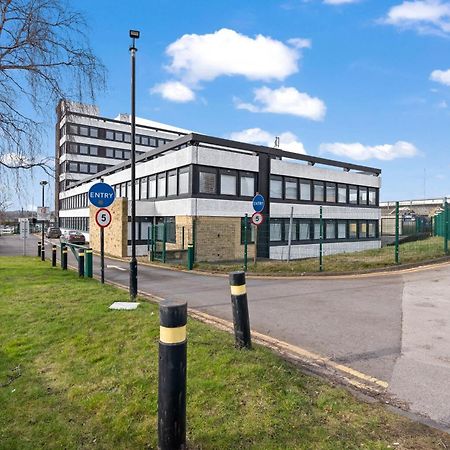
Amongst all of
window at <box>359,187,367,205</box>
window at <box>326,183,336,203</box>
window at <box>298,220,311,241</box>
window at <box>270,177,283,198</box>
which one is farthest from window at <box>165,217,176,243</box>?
window at <box>359,187,367,205</box>

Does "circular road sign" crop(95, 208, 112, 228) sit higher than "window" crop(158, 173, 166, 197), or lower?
lower

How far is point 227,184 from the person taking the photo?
24.1 meters

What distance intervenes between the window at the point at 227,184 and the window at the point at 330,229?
10449mm

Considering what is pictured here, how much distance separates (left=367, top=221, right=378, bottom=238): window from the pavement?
23.9m

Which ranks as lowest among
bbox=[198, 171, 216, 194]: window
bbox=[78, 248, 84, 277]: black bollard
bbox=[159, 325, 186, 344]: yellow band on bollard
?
bbox=[78, 248, 84, 277]: black bollard

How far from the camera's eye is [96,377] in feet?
14.6

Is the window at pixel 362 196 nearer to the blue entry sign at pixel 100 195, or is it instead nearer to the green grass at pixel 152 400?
the blue entry sign at pixel 100 195

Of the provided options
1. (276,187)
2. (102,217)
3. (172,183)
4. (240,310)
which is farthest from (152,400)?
(276,187)

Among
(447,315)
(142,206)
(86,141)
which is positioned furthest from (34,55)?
(86,141)

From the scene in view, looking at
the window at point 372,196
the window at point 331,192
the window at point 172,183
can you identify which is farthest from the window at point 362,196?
the window at point 172,183

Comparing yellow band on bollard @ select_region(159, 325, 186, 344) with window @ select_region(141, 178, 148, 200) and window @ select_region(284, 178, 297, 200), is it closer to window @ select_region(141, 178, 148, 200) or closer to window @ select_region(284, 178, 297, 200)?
window @ select_region(284, 178, 297, 200)

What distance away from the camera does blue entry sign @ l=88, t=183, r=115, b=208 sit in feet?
31.7

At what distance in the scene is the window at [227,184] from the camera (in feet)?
78.1

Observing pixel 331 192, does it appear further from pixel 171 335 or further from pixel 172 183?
pixel 171 335
